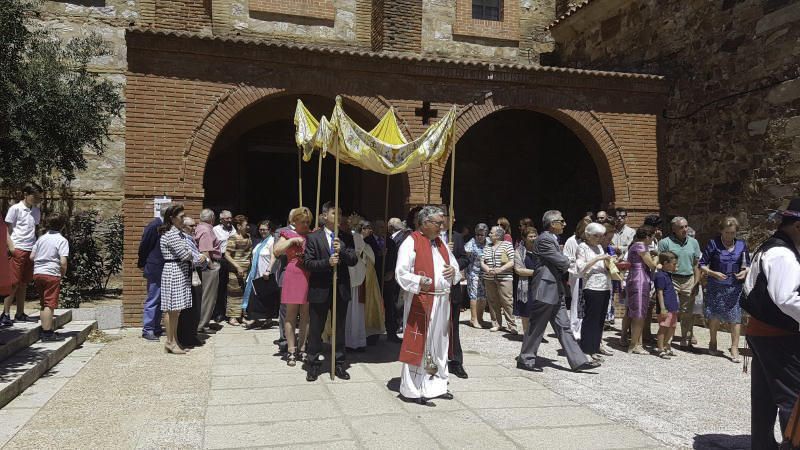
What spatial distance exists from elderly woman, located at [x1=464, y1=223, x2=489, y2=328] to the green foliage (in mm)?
7356

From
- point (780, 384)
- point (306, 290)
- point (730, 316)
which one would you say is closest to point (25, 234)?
point (306, 290)

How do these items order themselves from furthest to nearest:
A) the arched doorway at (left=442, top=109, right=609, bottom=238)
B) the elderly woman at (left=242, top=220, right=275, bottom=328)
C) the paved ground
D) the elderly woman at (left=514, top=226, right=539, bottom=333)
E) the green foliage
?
the arched doorway at (left=442, top=109, right=609, bottom=238)
the green foliage
the elderly woman at (left=242, top=220, right=275, bottom=328)
the elderly woman at (left=514, top=226, right=539, bottom=333)
the paved ground

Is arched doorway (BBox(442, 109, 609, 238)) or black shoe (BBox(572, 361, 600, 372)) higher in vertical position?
arched doorway (BBox(442, 109, 609, 238))

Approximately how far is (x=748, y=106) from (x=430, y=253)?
7.69 m

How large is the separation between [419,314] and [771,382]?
2.69m

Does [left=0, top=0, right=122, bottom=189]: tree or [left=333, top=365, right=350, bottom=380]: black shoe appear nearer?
[left=333, top=365, right=350, bottom=380]: black shoe

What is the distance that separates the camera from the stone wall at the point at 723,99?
955cm

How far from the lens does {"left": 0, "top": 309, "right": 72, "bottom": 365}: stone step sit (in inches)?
242

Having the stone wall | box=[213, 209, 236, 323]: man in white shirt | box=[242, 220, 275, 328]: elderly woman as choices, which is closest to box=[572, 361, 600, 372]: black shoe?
box=[242, 220, 275, 328]: elderly woman

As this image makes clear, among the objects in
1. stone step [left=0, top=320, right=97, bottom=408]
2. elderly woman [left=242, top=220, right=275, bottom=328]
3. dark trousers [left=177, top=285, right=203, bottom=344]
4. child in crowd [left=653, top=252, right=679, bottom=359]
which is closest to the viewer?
stone step [left=0, top=320, right=97, bottom=408]

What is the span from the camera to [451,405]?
516cm

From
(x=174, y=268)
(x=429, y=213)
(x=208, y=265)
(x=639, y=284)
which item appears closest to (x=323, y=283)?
(x=429, y=213)

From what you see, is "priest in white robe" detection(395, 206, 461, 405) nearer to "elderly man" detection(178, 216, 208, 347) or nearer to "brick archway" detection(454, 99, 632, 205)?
"elderly man" detection(178, 216, 208, 347)

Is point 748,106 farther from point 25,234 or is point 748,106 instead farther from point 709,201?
point 25,234
